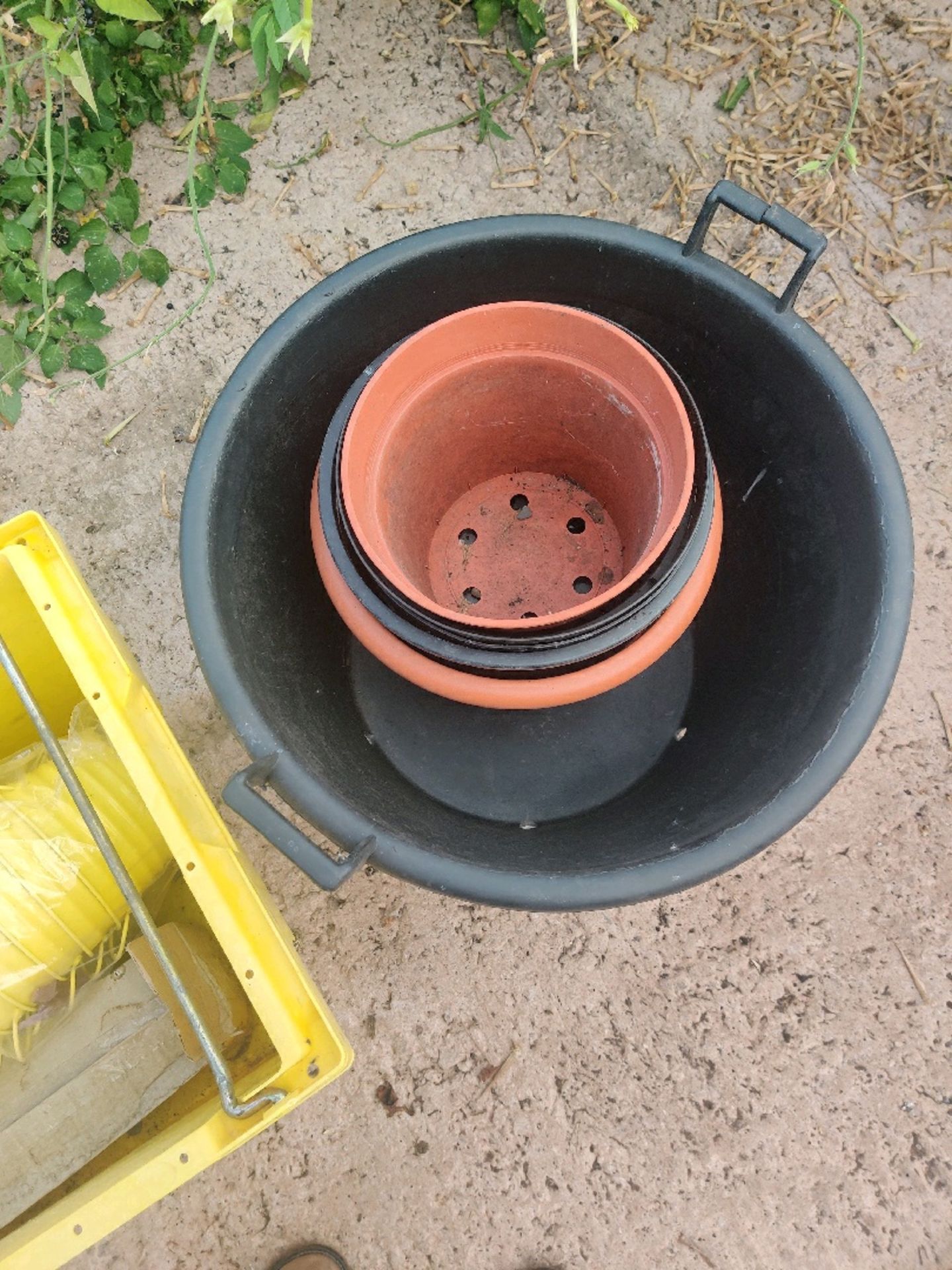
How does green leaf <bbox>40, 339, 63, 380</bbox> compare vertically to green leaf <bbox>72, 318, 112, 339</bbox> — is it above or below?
below

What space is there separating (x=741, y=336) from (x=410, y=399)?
1.27ft

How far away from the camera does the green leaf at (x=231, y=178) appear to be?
4.99ft

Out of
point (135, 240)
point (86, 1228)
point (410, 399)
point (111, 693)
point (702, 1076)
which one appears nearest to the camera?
point (86, 1228)

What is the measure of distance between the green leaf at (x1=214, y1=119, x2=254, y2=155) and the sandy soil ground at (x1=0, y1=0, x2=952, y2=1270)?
0.45 metres

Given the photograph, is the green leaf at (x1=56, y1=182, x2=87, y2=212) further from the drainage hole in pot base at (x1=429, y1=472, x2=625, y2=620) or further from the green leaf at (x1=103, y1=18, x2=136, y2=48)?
the drainage hole in pot base at (x1=429, y1=472, x2=625, y2=620)

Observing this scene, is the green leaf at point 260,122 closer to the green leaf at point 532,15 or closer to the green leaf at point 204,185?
the green leaf at point 204,185

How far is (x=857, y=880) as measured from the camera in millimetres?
1358

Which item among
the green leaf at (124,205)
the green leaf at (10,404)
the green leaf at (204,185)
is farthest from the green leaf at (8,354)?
the green leaf at (204,185)

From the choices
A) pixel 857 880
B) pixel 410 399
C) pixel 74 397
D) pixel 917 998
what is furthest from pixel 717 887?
pixel 74 397

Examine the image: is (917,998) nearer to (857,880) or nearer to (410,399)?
(857,880)

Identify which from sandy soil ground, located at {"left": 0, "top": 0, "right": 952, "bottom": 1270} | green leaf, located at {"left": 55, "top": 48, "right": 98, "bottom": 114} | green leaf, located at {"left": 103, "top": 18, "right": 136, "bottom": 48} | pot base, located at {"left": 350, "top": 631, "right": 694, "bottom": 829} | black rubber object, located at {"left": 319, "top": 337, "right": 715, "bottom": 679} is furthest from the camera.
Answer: green leaf, located at {"left": 103, "top": 18, "right": 136, "bottom": 48}

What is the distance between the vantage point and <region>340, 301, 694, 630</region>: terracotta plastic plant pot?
969 millimetres

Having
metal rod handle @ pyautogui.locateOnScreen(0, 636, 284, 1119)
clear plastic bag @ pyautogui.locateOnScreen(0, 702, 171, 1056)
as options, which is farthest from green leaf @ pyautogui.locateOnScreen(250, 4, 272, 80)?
clear plastic bag @ pyautogui.locateOnScreen(0, 702, 171, 1056)

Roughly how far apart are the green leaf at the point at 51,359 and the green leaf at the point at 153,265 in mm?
194
